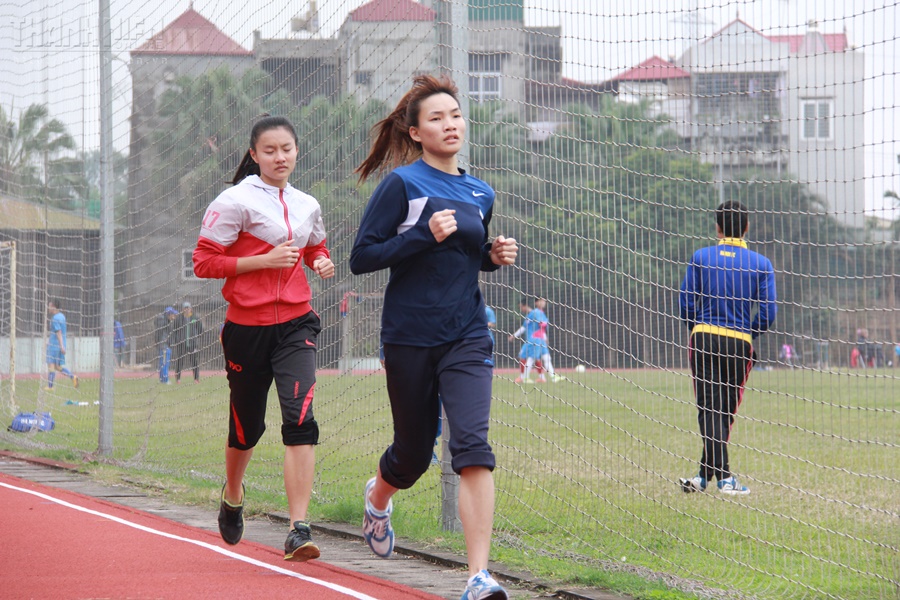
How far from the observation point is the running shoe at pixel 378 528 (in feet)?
17.1

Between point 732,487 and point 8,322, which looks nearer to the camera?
point 732,487

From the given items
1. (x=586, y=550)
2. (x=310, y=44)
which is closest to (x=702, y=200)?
(x=586, y=550)

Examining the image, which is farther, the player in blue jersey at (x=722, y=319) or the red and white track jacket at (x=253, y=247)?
the red and white track jacket at (x=253, y=247)

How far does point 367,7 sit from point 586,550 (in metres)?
3.89

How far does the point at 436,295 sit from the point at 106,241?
699 centimetres

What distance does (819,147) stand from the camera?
4.47 meters

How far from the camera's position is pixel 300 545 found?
531 centimetres

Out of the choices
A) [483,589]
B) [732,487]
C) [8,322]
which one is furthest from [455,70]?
[8,322]

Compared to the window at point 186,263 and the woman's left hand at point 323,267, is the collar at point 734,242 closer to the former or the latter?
the woman's left hand at point 323,267

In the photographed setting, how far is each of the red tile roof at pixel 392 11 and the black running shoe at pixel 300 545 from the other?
3.06 meters

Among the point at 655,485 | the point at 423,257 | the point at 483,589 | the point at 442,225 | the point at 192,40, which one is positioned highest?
the point at 192,40

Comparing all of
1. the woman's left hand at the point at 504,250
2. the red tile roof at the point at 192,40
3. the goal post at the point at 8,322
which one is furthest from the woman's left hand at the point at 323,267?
the goal post at the point at 8,322

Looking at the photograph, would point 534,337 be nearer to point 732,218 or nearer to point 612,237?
point 612,237

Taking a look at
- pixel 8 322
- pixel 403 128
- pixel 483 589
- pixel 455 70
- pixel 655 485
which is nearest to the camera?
pixel 483 589
